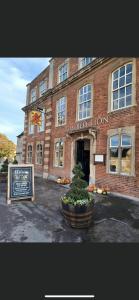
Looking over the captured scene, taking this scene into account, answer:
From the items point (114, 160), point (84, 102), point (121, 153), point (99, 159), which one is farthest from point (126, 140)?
point (84, 102)

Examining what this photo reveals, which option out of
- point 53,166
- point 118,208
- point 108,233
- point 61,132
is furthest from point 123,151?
point 53,166

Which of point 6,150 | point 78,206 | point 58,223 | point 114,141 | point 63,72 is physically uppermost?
point 63,72

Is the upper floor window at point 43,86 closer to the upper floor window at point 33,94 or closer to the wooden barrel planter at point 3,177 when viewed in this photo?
the upper floor window at point 33,94

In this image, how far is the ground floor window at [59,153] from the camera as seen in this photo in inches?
507

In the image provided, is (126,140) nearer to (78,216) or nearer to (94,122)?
(94,122)

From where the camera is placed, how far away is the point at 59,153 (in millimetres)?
13172

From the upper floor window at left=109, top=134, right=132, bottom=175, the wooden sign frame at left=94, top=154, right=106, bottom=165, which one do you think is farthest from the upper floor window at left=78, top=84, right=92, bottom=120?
the upper floor window at left=109, top=134, right=132, bottom=175

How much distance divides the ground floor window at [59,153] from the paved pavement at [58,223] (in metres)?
5.79

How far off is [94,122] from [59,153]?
13.5 feet

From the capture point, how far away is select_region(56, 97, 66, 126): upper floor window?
13059mm

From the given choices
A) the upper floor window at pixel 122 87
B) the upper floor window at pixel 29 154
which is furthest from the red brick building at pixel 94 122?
the upper floor window at pixel 29 154

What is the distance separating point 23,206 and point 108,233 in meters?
3.39

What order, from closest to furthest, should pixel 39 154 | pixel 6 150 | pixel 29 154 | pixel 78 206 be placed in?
pixel 78 206 → pixel 39 154 → pixel 29 154 → pixel 6 150

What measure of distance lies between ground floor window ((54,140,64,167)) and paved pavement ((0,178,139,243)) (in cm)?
579
